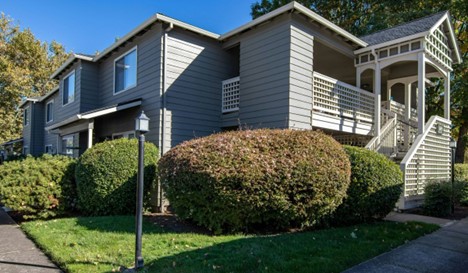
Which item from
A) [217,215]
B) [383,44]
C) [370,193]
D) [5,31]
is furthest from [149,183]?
[5,31]

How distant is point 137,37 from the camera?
10992 mm

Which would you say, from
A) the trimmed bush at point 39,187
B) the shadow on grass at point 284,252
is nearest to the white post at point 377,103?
the shadow on grass at point 284,252

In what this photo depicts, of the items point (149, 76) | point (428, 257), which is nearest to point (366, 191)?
point (428, 257)

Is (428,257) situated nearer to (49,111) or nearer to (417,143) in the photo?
(417,143)

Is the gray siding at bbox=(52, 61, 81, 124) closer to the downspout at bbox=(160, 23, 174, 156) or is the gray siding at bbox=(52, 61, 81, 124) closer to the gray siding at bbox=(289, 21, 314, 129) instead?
the downspout at bbox=(160, 23, 174, 156)

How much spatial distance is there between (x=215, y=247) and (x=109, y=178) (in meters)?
4.05

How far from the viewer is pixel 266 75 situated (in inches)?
383

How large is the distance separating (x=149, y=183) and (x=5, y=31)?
87.0 feet

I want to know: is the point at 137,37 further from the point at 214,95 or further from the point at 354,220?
the point at 354,220

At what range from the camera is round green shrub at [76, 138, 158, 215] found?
324 inches

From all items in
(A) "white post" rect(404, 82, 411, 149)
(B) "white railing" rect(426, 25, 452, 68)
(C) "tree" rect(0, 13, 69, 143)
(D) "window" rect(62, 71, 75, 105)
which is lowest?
(A) "white post" rect(404, 82, 411, 149)

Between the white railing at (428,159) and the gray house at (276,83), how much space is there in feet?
0.11

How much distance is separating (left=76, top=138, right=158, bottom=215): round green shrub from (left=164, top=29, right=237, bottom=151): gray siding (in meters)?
1.35

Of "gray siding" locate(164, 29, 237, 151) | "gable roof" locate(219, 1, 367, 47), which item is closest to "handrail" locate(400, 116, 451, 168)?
"gable roof" locate(219, 1, 367, 47)
